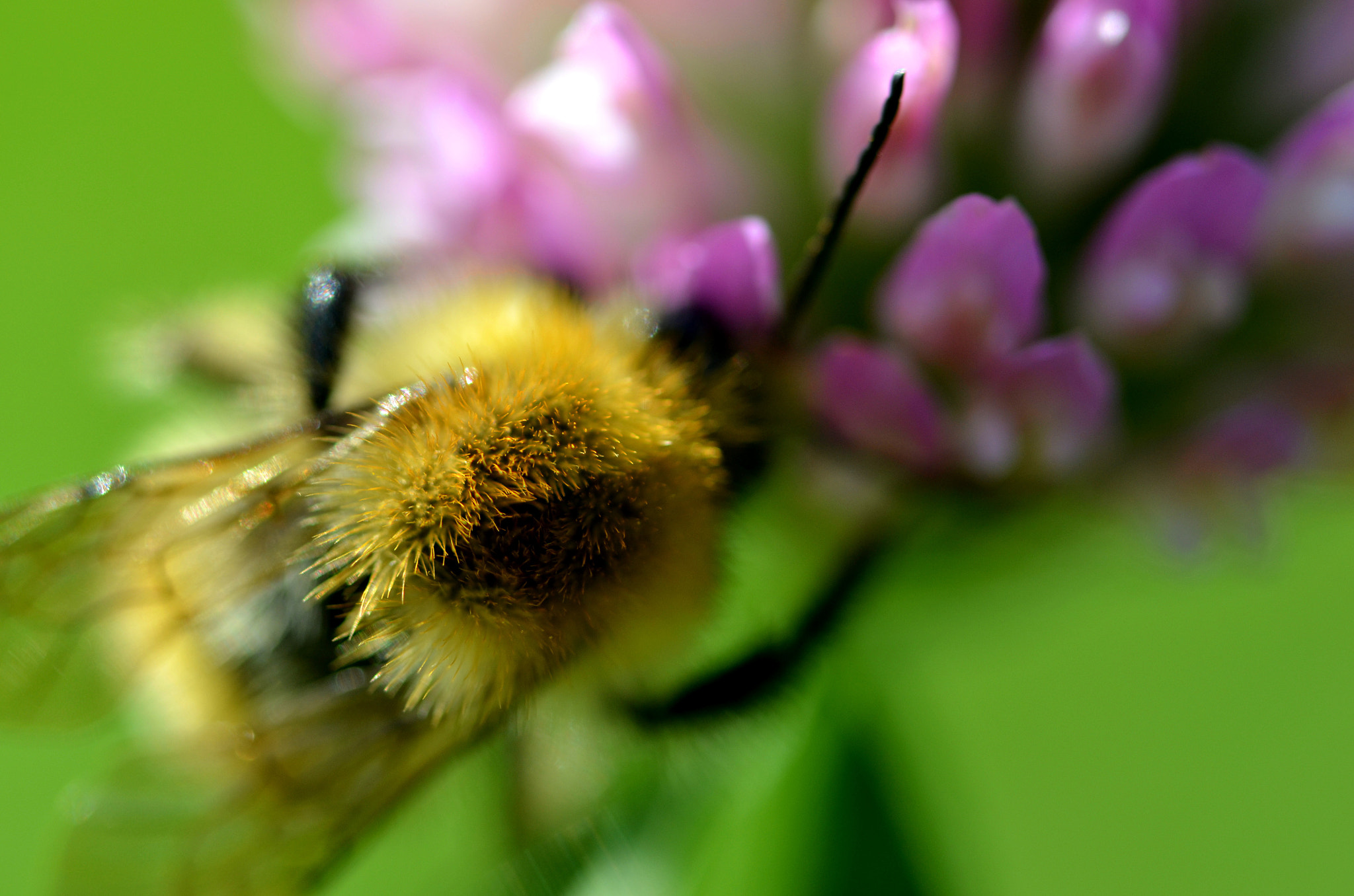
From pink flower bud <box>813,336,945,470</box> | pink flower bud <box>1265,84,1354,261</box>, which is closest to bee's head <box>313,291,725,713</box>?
pink flower bud <box>813,336,945,470</box>

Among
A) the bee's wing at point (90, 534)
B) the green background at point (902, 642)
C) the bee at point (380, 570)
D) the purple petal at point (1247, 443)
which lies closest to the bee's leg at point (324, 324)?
the bee at point (380, 570)

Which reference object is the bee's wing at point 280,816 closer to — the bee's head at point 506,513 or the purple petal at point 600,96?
the bee's head at point 506,513

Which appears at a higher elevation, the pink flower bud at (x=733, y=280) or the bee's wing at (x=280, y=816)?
the pink flower bud at (x=733, y=280)

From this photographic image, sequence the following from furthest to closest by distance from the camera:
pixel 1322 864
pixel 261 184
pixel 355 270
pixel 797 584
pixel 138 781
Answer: pixel 261 184 < pixel 1322 864 < pixel 797 584 < pixel 355 270 < pixel 138 781

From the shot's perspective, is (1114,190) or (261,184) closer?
(1114,190)

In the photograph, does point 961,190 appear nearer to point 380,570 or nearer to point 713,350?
point 713,350

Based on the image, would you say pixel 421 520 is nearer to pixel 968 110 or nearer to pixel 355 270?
pixel 355 270

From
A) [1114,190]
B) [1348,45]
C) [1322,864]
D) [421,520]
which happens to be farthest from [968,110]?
[1322,864]

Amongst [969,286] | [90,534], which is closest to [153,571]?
[90,534]
